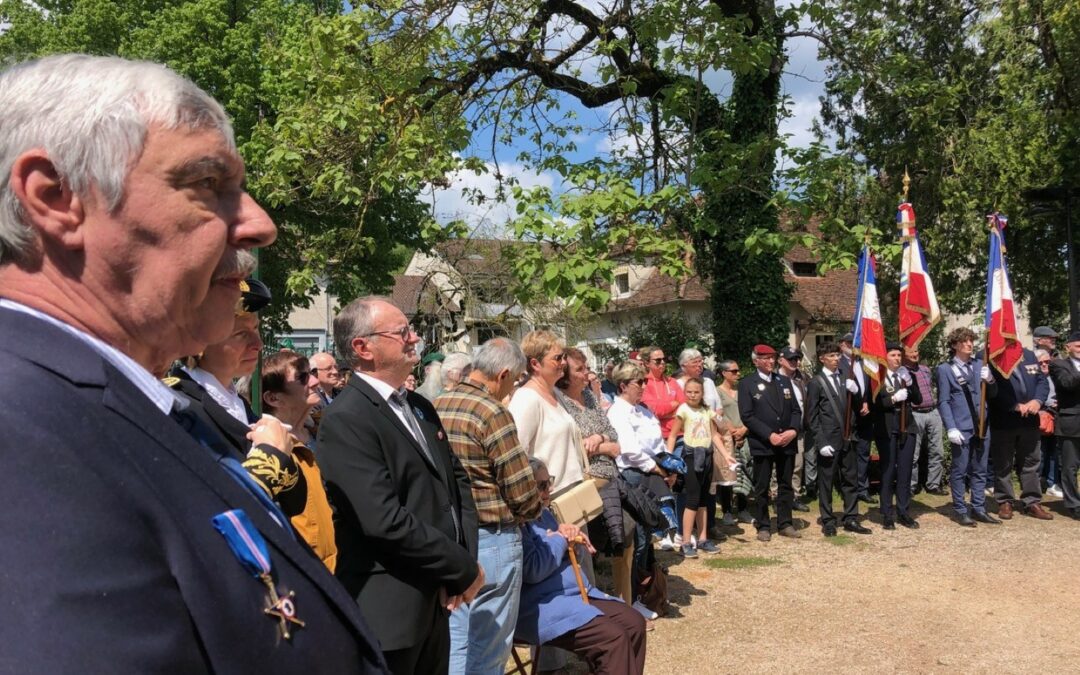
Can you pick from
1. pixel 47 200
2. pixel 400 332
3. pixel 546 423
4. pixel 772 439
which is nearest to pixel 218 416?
pixel 400 332

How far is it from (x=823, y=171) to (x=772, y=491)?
5321 mm

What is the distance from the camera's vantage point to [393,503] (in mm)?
3027

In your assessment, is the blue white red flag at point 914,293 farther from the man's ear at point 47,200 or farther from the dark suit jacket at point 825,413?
the man's ear at point 47,200

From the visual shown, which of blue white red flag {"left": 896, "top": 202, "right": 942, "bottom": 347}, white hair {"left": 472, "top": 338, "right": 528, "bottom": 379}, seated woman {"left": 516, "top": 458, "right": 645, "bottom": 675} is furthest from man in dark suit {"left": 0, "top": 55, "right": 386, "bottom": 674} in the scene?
blue white red flag {"left": 896, "top": 202, "right": 942, "bottom": 347}

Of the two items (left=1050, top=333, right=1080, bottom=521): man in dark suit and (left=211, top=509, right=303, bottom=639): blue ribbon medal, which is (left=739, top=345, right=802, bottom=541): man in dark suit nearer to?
(left=1050, top=333, right=1080, bottom=521): man in dark suit

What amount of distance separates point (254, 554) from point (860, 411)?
979cm

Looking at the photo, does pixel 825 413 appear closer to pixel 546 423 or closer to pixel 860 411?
pixel 860 411

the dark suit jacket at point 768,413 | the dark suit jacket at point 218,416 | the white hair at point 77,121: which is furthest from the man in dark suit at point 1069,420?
the white hair at point 77,121

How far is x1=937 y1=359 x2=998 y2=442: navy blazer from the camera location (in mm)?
10219

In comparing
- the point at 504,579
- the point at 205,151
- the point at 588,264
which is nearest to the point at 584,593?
the point at 504,579

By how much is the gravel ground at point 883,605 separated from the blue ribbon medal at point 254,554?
196 inches

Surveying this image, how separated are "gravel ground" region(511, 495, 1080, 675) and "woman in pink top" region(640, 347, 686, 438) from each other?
1487 mm

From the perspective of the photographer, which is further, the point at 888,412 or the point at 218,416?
the point at 888,412

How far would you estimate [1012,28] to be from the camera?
1650 cm
